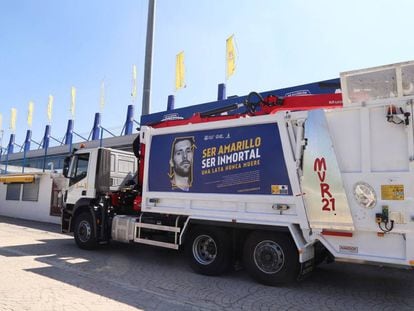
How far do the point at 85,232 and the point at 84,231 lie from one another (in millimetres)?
58

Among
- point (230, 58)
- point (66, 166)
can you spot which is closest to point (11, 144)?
point (230, 58)

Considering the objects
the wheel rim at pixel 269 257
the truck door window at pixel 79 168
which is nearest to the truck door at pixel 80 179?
the truck door window at pixel 79 168

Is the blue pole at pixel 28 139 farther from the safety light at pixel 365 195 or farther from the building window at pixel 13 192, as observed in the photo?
the safety light at pixel 365 195

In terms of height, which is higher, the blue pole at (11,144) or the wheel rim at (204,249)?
the blue pole at (11,144)

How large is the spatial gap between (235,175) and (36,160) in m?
29.4

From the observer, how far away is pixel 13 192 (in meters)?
22.2

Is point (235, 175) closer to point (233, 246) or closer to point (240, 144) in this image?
point (240, 144)

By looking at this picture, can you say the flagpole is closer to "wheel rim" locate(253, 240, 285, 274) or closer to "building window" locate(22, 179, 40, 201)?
"building window" locate(22, 179, 40, 201)

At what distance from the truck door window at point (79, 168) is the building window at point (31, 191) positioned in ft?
36.1

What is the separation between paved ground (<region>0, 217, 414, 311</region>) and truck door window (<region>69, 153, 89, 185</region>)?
7.20 ft

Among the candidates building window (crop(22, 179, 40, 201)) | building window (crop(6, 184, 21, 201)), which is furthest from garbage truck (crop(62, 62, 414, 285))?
building window (crop(6, 184, 21, 201))

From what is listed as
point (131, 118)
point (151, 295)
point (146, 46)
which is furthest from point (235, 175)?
point (131, 118)

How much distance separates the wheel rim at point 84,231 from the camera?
969 centimetres

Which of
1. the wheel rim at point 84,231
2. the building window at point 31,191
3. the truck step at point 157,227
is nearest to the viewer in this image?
the truck step at point 157,227
